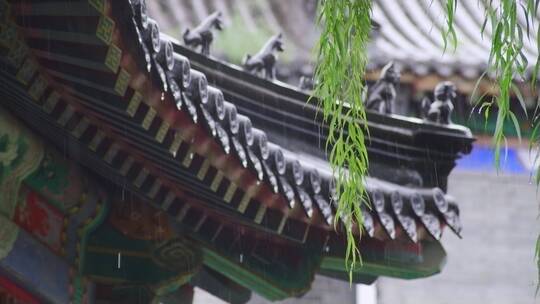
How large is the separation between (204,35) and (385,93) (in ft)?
3.02

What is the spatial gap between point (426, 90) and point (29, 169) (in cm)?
728

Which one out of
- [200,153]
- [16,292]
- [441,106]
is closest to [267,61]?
[441,106]

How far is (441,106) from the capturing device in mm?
6535

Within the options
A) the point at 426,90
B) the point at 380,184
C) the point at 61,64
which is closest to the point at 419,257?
the point at 380,184

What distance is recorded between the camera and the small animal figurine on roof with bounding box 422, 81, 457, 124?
21.3ft

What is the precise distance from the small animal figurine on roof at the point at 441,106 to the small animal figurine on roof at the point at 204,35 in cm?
103

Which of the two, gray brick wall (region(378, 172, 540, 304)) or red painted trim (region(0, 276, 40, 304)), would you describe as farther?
gray brick wall (region(378, 172, 540, 304))

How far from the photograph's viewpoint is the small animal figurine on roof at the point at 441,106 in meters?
6.49

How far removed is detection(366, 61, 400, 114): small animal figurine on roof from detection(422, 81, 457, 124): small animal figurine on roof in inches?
6.5

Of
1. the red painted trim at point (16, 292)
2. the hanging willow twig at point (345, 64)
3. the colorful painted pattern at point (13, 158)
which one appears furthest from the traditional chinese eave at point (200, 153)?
the hanging willow twig at point (345, 64)

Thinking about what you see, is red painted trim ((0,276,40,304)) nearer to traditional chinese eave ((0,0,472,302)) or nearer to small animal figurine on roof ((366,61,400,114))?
traditional chinese eave ((0,0,472,302))

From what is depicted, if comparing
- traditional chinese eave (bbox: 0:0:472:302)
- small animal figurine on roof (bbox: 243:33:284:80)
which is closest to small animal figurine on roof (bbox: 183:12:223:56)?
traditional chinese eave (bbox: 0:0:472:302)

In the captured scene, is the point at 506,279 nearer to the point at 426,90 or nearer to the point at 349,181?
the point at 426,90

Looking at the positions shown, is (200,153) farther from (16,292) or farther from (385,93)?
(385,93)
